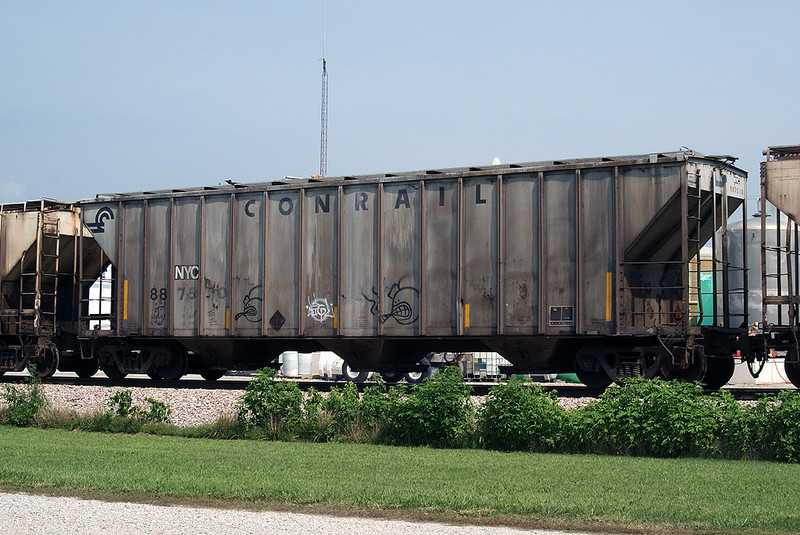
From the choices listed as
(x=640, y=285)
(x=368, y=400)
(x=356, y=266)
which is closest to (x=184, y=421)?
(x=368, y=400)

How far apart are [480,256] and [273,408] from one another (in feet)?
18.9

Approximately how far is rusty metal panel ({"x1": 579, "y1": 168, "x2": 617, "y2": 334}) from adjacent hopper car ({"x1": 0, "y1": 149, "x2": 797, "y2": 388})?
0.03 meters

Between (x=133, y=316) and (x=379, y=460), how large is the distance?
11355mm

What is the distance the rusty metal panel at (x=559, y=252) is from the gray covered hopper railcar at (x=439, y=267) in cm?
3

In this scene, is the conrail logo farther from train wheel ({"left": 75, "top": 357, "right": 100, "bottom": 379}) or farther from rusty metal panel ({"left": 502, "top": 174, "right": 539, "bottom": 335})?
rusty metal panel ({"left": 502, "top": 174, "right": 539, "bottom": 335})

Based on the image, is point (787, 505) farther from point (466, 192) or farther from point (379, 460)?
point (466, 192)

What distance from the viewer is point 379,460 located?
11.1 meters

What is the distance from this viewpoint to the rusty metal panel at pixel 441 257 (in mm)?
17609

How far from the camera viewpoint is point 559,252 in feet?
55.3

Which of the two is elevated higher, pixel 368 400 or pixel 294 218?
pixel 294 218

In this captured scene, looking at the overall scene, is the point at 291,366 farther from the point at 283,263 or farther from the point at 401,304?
the point at 401,304

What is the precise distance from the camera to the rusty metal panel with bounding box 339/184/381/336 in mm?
18234

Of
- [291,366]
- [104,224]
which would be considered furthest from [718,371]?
[291,366]

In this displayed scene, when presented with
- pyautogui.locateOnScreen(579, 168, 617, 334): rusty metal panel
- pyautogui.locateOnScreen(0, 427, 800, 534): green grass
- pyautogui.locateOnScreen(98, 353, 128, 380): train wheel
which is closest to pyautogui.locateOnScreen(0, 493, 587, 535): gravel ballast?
pyautogui.locateOnScreen(0, 427, 800, 534): green grass
